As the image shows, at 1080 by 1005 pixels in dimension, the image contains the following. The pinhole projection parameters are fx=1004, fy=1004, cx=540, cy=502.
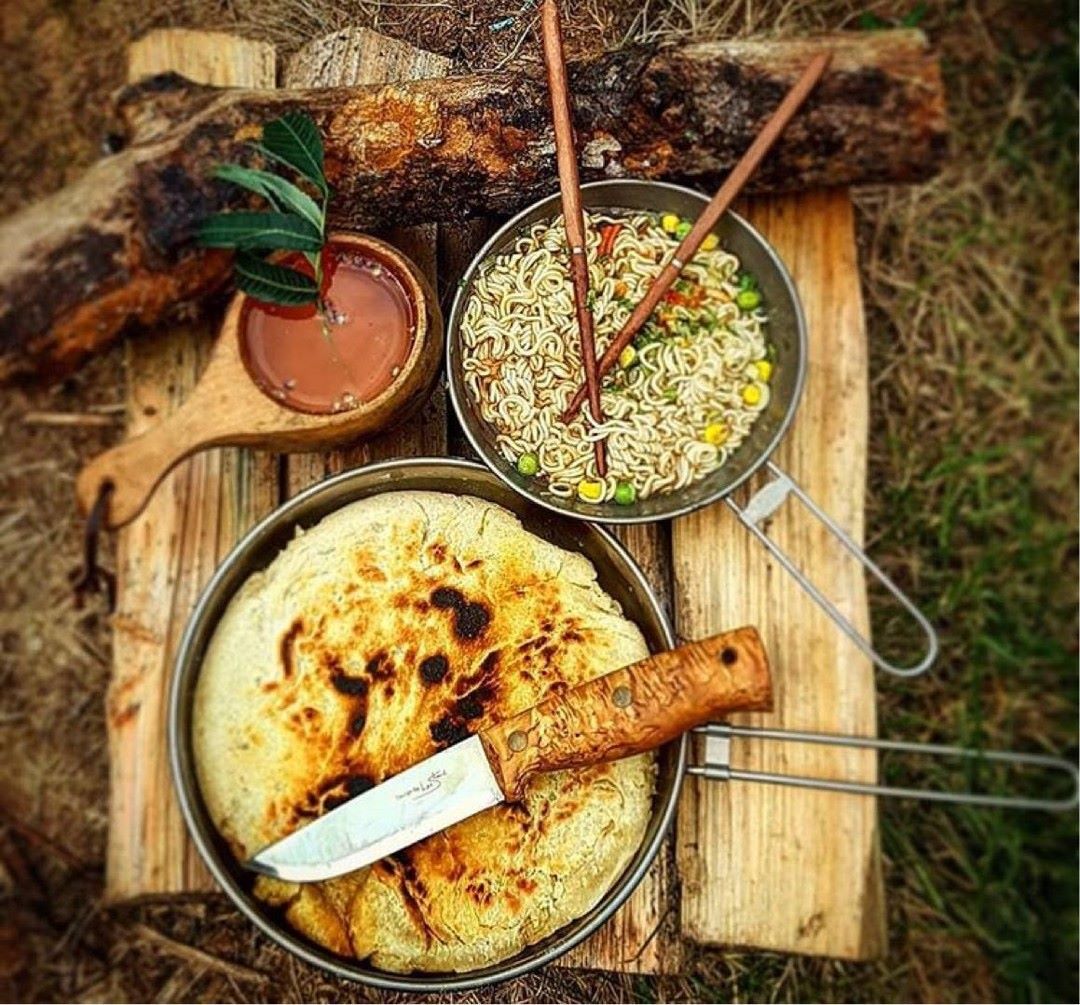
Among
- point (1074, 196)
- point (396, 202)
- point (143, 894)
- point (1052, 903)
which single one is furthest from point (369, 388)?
point (1052, 903)

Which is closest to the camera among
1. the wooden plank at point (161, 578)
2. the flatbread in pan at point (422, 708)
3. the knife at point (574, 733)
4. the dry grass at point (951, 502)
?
the knife at point (574, 733)

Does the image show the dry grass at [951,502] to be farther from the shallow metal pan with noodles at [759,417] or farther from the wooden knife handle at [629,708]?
the wooden knife handle at [629,708]

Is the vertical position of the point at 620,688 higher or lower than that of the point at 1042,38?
lower

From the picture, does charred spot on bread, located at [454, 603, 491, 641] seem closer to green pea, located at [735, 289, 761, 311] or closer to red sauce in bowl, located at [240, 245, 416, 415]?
red sauce in bowl, located at [240, 245, 416, 415]

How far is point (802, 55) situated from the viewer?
5.32 feet

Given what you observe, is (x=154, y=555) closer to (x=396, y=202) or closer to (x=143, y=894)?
(x=143, y=894)

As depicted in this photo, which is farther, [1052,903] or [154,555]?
[1052,903]

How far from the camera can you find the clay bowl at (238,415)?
1.56m

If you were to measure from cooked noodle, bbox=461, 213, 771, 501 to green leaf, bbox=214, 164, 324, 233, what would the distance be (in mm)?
281

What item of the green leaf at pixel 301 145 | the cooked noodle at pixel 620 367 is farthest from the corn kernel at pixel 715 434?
the green leaf at pixel 301 145

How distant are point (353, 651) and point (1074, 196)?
1.76 metres

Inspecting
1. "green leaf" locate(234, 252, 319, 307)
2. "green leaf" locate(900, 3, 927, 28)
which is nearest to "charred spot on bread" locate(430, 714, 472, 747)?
"green leaf" locate(234, 252, 319, 307)

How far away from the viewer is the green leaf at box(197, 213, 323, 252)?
1.59 m

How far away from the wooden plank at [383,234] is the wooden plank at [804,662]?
1.61 feet
